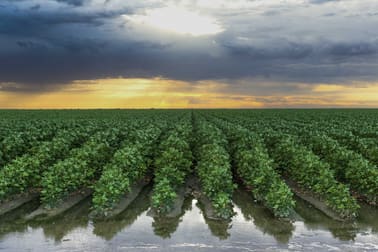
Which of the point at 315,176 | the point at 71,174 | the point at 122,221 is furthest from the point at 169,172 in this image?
the point at 315,176

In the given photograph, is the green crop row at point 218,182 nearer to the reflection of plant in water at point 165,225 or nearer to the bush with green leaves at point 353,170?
the reflection of plant in water at point 165,225

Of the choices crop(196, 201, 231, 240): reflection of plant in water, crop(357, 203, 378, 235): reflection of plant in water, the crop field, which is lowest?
crop(357, 203, 378, 235): reflection of plant in water

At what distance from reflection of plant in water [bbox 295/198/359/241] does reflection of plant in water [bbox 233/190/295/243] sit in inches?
27.7

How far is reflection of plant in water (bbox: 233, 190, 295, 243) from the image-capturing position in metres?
11.1

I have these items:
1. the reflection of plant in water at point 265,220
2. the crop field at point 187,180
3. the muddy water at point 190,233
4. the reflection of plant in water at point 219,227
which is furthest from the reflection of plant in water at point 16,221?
the reflection of plant in water at point 265,220

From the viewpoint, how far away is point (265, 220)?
12234mm

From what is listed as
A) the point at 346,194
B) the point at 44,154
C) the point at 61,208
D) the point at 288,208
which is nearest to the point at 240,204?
the point at 288,208

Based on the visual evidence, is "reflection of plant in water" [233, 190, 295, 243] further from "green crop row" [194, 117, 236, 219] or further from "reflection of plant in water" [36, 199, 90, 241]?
"reflection of plant in water" [36, 199, 90, 241]

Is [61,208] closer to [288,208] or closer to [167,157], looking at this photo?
[167,157]

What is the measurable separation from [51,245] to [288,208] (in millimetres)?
6244

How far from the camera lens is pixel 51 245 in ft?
33.8

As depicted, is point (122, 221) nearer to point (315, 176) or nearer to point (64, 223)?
point (64, 223)

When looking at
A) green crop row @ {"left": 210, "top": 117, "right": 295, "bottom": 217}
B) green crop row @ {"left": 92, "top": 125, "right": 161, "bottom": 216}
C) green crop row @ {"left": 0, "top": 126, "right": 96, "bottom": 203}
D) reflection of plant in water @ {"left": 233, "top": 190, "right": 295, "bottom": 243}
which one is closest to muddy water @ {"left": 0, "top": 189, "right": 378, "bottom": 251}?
reflection of plant in water @ {"left": 233, "top": 190, "right": 295, "bottom": 243}

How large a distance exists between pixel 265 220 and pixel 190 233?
Answer: 7.60 ft
